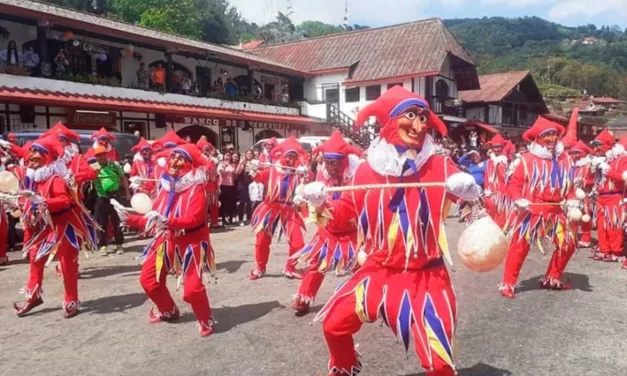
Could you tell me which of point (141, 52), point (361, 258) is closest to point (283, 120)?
point (141, 52)

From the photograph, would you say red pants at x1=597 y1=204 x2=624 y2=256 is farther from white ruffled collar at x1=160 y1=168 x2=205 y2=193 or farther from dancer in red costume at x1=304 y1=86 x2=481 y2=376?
white ruffled collar at x1=160 y1=168 x2=205 y2=193

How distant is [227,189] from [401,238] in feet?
32.2

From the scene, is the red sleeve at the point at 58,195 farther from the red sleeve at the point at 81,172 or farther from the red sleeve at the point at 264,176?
the red sleeve at the point at 264,176

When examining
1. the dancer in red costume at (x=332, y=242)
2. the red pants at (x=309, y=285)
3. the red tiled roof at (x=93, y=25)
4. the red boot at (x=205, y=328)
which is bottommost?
the red boot at (x=205, y=328)

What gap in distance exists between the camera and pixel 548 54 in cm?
13075

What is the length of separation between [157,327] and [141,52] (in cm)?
1668

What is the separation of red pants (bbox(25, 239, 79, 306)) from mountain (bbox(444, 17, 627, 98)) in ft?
220

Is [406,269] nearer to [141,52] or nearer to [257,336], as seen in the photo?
[257,336]

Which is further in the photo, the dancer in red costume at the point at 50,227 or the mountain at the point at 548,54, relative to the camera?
the mountain at the point at 548,54

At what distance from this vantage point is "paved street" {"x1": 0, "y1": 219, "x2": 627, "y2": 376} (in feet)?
14.1

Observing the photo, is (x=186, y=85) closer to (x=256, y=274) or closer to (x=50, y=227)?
(x=256, y=274)

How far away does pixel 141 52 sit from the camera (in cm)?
2002

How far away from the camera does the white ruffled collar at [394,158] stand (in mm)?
3326

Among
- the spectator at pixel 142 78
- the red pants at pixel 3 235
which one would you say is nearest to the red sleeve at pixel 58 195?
the red pants at pixel 3 235
